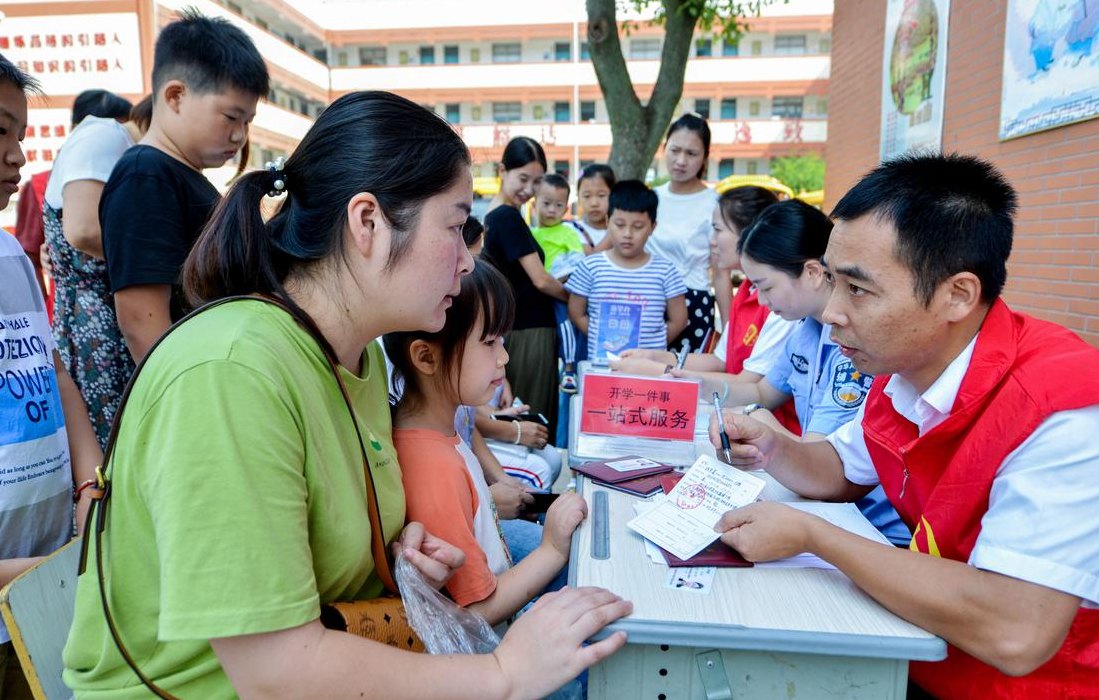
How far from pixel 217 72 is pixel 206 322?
133cm

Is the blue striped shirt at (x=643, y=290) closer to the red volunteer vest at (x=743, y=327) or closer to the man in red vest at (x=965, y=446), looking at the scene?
the red volunteer vest at (x=743, y=327)

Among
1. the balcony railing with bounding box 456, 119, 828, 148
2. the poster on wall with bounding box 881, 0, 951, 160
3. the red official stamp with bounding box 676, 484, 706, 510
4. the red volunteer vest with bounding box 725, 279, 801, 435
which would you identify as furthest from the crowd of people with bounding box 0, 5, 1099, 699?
the balcony railing with bounding box 456, 119, 828, 148

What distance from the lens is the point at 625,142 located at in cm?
645

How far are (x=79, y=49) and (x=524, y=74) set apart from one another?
1679 cm

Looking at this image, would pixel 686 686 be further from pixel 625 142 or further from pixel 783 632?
pixel 625 142

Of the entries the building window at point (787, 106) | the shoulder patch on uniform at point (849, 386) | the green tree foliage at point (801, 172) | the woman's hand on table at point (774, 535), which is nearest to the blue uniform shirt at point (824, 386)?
the shoulder patch on uniform at point (849, 386)

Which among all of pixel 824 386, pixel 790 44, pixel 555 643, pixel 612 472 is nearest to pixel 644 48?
pixel 790 44

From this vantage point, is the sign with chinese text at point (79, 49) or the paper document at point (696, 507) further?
the sign with chinese text at point (79, 49)

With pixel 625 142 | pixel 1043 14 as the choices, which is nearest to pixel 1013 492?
pixel 1043 14

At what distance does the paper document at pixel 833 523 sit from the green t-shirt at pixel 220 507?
28.3 inches

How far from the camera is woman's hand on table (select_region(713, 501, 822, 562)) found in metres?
1.20

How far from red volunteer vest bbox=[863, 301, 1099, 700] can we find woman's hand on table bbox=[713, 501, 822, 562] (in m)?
0.22

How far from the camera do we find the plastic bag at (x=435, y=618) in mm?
1104

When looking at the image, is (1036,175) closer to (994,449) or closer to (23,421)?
(994,449)
